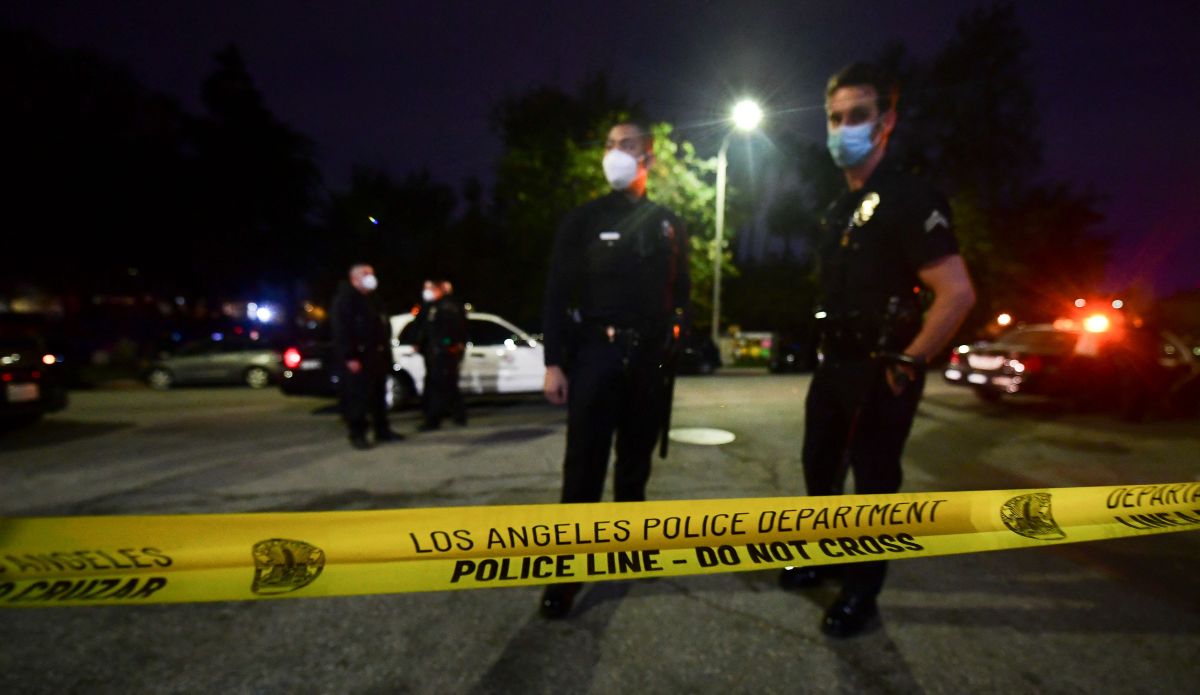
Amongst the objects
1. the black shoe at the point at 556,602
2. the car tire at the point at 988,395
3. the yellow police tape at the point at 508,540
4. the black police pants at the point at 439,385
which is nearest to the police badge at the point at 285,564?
the yellow police tape at the point at 508,540

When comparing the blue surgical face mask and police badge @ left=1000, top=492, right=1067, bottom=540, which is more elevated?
the blue surgical face mask

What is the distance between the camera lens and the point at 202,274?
1041 inches

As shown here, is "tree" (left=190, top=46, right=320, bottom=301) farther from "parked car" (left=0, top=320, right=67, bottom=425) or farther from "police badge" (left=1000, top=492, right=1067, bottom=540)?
"police badge" (left=1000, top=492, right=1067, bottom=540)

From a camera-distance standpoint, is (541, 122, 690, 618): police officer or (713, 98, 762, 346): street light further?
(713, 98, 762, 346): street light

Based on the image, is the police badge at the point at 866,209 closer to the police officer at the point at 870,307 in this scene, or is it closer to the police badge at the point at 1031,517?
the police officer at the point at 870,307

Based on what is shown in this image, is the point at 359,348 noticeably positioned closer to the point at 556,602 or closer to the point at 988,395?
the point at 556,602

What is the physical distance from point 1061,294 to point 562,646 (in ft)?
125

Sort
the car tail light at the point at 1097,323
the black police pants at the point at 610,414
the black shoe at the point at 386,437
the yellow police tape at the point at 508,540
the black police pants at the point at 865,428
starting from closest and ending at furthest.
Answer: the yellow police tape at the point at 508,540, the black police pants at the point at 865,428, the black police pants at the point at 610,414, the black shoe at the point at 386,437, the car tail light at the point at 1097,323

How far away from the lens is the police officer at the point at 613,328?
8.97ft

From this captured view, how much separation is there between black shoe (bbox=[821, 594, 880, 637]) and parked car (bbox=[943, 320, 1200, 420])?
7.59m

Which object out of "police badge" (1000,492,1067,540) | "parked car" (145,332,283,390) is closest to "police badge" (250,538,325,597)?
"police badge" (1000,492,1067,540)

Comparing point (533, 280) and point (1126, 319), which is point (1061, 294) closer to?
point (533, 280)

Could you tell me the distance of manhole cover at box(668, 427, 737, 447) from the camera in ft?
19.6

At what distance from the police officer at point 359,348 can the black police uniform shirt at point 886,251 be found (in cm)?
464
